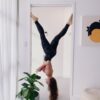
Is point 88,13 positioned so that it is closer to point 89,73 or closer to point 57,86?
point 89,73

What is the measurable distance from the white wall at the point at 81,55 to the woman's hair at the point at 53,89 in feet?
1.11

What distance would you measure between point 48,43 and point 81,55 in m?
0.65

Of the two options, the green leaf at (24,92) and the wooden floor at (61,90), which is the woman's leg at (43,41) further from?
the green leaf at (24,92)

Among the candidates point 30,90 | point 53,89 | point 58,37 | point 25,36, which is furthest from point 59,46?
Result: point 30,90

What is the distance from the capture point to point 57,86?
3994mm

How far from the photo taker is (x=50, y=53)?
394 centimetres

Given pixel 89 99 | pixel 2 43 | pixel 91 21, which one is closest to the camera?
pixel 2 43

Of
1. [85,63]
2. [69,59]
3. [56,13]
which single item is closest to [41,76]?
[69,59]

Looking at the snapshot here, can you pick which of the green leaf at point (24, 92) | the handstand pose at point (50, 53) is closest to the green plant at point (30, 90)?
the green leaf at point (24, 92)

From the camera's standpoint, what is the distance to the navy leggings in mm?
3881

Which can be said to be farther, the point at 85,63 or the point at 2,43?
the point at 85,63

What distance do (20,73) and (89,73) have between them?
1.30m

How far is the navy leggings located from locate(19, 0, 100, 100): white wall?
233 millimetres

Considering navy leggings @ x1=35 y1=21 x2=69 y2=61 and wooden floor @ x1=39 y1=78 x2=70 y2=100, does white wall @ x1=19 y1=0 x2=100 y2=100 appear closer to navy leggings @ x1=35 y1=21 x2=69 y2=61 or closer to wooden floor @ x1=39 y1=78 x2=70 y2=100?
wooden floor @ x1=39 y1=78 x2=70 y2=100
